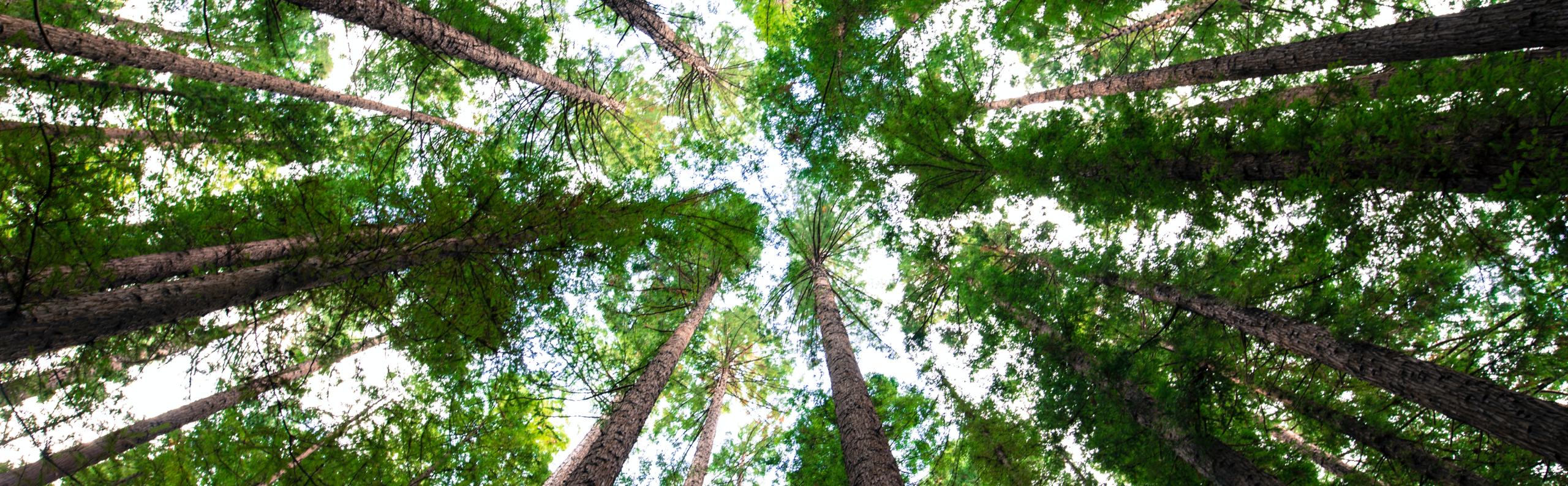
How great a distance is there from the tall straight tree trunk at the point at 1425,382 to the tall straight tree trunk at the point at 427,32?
879cm

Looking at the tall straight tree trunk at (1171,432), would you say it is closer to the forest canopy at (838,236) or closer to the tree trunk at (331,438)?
the forest canopy at (838,236)

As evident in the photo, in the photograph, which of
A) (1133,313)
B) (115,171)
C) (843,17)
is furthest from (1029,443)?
(115,171)

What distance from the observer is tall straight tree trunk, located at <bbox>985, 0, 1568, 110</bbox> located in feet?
12.8

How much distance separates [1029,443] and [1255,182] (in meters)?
4.53

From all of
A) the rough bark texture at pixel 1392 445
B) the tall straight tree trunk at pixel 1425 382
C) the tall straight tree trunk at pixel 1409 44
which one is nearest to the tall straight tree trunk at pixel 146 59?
the tall straight tree trunk at pixel 1409 44

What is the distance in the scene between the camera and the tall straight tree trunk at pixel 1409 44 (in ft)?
12.8

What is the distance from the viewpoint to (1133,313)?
8742 millimetres

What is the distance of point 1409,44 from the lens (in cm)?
454

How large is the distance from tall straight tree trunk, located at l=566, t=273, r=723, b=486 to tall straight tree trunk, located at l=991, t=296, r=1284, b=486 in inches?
224

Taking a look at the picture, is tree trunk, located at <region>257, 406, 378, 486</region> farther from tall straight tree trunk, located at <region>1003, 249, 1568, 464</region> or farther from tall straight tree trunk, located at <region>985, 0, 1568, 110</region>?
tall straight tree trunk, located at <region>1003, 249, 1568, 464</region>

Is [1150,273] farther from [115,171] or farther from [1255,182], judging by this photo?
[115,171]

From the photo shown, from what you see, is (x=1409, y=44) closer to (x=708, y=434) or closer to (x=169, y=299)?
(x=169, y=299)

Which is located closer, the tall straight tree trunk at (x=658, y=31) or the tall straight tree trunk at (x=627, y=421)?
the tall straight tree trunk at (x=627, y=421)

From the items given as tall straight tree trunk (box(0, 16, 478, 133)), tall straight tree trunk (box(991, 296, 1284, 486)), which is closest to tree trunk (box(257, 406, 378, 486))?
tall straight tree trunk (box(0, 16, 478, 133))
